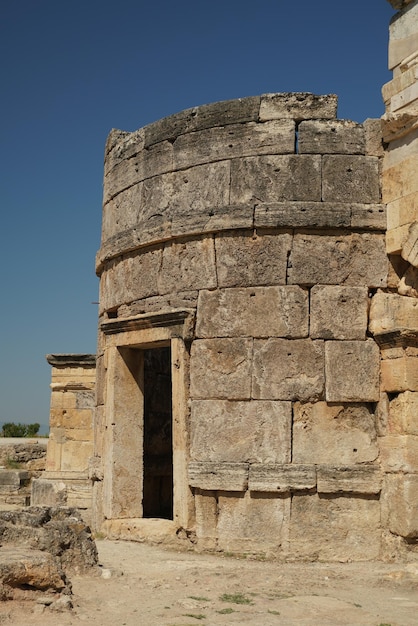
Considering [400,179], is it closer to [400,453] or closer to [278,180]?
[278,180]

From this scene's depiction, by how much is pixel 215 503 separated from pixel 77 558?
1.88 m

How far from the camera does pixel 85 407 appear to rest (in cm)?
1484

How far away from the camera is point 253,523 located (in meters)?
7.46

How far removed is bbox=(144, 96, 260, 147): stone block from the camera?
8.20 meters

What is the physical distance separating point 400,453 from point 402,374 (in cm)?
72

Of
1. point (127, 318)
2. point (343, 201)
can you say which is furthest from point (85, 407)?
point (343, 201)

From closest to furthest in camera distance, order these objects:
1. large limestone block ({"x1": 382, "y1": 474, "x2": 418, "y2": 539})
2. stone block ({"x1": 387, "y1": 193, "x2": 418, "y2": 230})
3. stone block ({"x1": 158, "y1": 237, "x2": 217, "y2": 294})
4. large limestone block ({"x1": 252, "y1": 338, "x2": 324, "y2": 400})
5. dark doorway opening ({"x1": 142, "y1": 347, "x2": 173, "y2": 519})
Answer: large limestone block ({"x1": 382, "y1": 474, "x2": 418, "y2": 539})
stone block ({"x1": 387, "y1": 193, "x2": 418, "y2": 230})
large limestone block ({"x1": 252, "y1": 338, "x2": 324, "y2": 400})
stone block ({"x1": 158, "y1": 237, "x2": 217, "y2": 294})
dark doorway opening ({"x1": 142, "y1": 347, "x2": 173, "y2": 519})

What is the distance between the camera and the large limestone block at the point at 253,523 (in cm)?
741

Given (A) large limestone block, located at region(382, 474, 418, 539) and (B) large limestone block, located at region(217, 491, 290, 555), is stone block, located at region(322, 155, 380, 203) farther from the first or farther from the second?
(B) large limestone block, located at region(217, 491, 290, 555)

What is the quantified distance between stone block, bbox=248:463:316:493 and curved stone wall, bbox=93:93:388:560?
0.01m

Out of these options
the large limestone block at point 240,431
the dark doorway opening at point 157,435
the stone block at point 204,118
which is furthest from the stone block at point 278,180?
the dark doorway opening at point 157,435

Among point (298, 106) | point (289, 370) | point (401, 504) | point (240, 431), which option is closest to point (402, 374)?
point (289, 370)

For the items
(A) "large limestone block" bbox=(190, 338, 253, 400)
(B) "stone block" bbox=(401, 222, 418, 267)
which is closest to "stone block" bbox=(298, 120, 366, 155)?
(B) "stone block" bbox=(401, 222, 418, 267)

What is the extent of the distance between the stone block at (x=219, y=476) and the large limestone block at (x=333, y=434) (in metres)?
0.52
